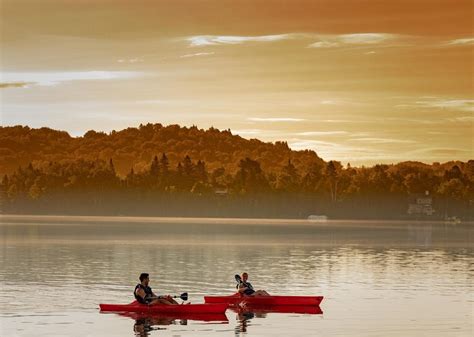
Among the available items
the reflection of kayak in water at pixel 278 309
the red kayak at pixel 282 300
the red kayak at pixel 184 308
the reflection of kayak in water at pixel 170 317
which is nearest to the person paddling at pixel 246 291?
the red kayak at pixel 282 300

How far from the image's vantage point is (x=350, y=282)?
68.6m

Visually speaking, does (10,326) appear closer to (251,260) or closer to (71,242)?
(251,260)

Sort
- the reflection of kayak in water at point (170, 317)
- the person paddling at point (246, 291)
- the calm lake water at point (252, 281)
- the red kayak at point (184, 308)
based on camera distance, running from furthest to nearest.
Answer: the person paddling at point (246, 291) → the red kayak at point (184, 308) → the reflection of kayak in water at point (170, 317) → the calm lake water at point (252, 281)

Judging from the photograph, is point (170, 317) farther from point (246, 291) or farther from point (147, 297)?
point (246, 291)


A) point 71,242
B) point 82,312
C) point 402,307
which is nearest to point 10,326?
point 82,312

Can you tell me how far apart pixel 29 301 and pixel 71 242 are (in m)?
79.1

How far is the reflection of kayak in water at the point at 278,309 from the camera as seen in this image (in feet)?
163

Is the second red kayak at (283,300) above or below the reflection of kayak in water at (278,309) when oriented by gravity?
above

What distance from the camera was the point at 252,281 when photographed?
231 ft

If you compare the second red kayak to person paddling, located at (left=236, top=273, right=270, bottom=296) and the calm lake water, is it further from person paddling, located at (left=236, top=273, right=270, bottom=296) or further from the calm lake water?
the calm lake water

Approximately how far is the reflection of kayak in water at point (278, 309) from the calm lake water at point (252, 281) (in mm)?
736

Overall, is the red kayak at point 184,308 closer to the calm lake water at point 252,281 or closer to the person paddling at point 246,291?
the calm lake water at point 252,281

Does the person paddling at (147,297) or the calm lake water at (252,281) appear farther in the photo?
the person paddling at (147,297)

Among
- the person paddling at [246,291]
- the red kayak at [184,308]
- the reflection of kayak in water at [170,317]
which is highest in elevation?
the person paddling at [246,291]
